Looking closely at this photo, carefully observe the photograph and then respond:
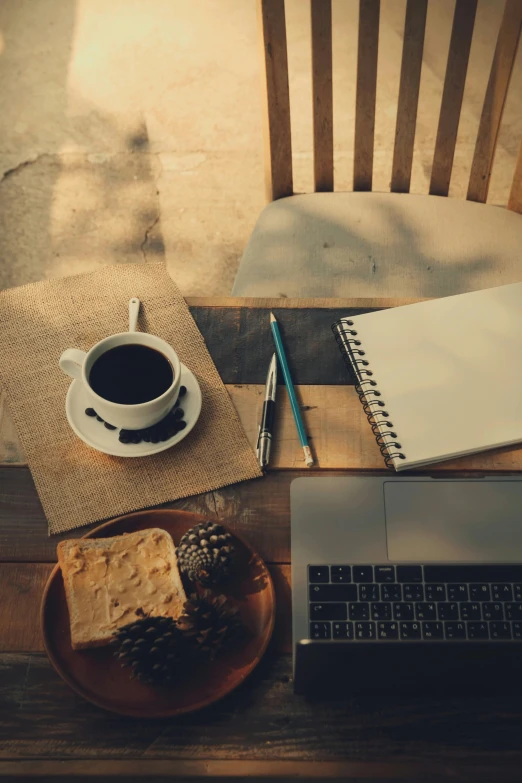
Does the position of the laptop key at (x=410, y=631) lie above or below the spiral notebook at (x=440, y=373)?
below

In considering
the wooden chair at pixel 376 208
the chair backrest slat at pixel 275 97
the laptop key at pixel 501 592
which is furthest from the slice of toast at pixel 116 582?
the chair backrest slat at pixel 275 97

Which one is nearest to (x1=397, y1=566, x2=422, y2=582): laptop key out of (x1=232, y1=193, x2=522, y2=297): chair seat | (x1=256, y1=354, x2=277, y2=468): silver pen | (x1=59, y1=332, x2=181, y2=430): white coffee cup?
(x1=256, y1=354, x2=277, y2=468): silver pen

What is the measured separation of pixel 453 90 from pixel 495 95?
0.07 meters

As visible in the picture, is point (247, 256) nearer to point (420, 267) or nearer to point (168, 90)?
point (420, 267)

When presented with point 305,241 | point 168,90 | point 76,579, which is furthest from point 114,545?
point 168,90

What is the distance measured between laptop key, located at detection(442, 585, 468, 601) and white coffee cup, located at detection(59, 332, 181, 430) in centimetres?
39

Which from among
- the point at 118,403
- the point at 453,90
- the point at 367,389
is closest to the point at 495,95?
the point at 453,90

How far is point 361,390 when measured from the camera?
0.99 m

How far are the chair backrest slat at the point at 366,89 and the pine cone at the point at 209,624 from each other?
96cm

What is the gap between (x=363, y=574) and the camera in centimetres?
81

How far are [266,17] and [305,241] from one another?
0.40 m

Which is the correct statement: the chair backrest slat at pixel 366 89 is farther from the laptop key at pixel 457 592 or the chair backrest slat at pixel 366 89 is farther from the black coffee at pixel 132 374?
the laptop key at pixel 457 592

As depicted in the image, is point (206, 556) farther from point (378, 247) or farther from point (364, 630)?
point (378, 247)

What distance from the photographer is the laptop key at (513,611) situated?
0.79 metres
